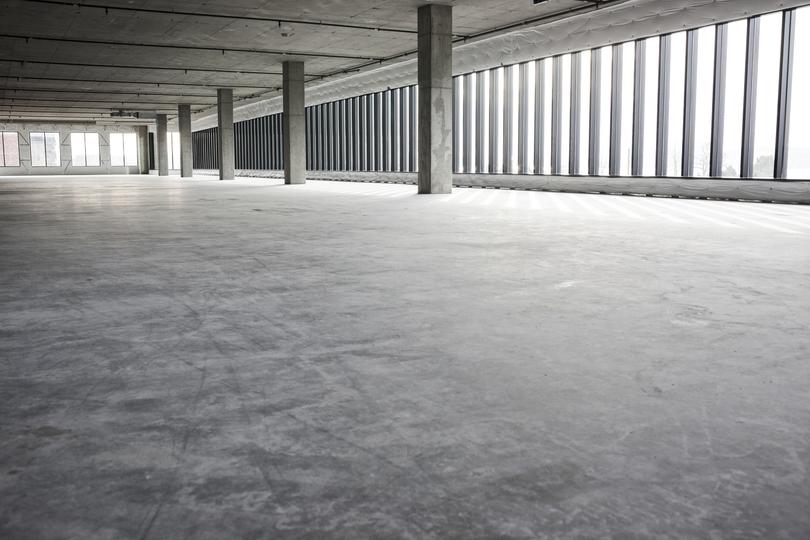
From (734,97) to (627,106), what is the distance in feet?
17.6

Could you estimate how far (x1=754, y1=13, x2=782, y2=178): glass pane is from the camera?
23.2 m

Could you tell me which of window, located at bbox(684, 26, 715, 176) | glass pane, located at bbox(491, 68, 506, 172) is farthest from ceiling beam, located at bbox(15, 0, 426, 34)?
window, located at bbox(684, 26, 715, 176)

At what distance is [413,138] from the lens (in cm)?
4466

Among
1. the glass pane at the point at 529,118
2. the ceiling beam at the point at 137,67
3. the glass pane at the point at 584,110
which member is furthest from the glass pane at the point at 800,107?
the ceiling beam at the point at 137,67

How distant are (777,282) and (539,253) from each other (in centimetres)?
331

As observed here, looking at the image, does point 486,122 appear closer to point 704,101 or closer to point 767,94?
point 704,101

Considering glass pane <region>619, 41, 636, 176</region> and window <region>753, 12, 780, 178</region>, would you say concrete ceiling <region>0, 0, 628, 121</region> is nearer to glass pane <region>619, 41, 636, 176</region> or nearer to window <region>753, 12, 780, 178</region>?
glass pane <region>619, 41, 636, 176</region>

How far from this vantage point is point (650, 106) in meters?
28.4

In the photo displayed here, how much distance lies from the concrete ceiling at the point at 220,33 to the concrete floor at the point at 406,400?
814 inches

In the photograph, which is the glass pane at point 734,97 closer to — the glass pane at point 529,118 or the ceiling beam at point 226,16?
the glass pane at point 529,118

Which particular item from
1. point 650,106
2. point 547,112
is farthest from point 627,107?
point 547,112

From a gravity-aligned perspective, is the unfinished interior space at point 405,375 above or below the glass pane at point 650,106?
below

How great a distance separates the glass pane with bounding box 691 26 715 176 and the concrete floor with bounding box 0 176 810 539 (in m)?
17.9

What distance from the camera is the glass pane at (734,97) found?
79.6 feet
